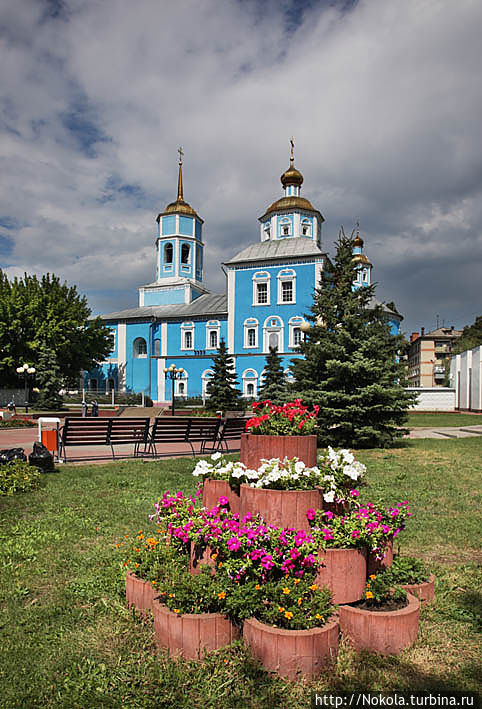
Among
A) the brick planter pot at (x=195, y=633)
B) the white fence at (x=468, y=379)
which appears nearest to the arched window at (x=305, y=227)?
the white fence at (x=468, y=379)

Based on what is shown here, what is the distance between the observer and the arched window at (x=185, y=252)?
51.6m

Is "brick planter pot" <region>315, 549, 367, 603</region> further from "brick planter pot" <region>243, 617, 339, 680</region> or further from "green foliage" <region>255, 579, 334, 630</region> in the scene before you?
"brick planter pot" <region>243, 617, 339, 680</region>

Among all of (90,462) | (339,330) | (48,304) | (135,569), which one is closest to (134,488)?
(90,462)

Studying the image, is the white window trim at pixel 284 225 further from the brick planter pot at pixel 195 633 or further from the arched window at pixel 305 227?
the brick planter pot at pixel 195 633

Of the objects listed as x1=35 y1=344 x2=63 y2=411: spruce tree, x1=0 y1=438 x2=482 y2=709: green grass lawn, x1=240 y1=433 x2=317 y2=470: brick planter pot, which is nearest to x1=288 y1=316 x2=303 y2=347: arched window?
x1=35 y1=344 x2=63 y2=411: spruce tree

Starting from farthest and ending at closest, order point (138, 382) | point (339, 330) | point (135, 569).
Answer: point (138, 382) < point (339, 330) < point (135, 569)

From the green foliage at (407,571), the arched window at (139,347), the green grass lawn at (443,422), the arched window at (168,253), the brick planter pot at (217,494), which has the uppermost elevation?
the arched window at (168,253)

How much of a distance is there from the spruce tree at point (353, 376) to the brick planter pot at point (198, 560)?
9.16 metres

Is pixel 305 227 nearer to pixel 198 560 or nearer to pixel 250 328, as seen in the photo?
pixel 250 328

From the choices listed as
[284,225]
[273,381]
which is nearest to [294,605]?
[273,381]

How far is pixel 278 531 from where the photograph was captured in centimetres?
319

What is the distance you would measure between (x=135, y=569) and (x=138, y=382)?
46479mm

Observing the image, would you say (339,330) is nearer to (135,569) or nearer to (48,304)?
(135,569)

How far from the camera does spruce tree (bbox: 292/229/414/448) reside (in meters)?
12.3
